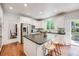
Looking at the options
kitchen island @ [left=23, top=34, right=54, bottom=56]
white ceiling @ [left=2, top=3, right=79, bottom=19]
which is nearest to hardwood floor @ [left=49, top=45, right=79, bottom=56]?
kitchen island @ [left=23, top=34, right=54, bottom=56]

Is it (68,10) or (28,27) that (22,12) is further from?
(68,10)

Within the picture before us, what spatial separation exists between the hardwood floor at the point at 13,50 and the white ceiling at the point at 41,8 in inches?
26.7

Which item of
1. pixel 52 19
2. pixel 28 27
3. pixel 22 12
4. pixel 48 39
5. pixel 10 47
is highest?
pixel 22 12

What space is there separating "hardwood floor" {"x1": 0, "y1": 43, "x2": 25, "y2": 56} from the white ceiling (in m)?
0.68

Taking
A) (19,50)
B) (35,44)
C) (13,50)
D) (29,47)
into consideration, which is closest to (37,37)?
(35,44)

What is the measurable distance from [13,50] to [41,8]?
3.44 feet

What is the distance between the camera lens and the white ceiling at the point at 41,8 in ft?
7.37

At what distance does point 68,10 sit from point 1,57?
67.2 inches

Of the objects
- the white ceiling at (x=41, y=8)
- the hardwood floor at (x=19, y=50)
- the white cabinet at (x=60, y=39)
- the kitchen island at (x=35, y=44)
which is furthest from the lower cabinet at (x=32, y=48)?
the white ceiling at (x=41, y=8)

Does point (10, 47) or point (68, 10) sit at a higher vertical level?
point (68, 10)

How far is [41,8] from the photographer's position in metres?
2.28

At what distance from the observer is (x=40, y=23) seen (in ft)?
7.39

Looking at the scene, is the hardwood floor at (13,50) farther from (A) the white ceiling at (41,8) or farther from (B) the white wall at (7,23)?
(A) the white ceiling at (41,8)

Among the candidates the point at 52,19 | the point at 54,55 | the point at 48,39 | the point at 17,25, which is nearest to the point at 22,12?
the point at 17,25
